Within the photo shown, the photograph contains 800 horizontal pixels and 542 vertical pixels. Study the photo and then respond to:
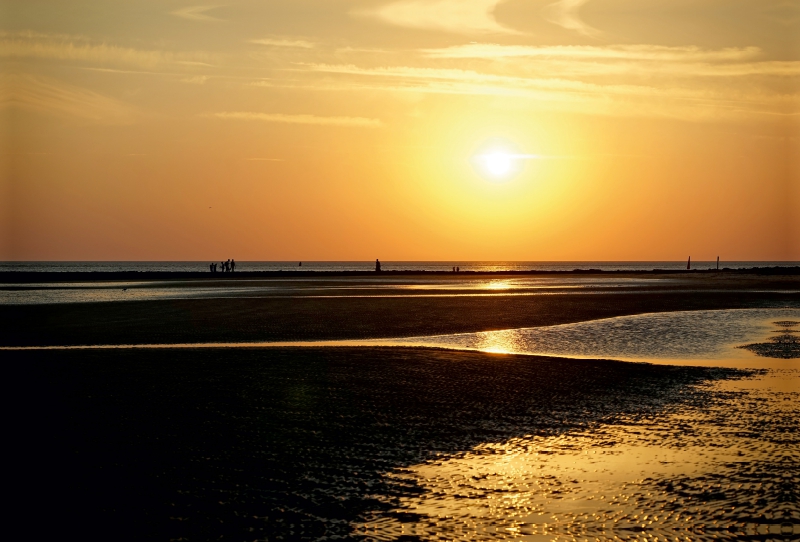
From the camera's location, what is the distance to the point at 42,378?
1917cm

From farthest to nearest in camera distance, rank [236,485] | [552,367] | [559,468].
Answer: [552,367], [559,468], [236,485]

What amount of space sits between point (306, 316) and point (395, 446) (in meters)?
26.8

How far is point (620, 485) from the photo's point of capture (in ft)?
33.0

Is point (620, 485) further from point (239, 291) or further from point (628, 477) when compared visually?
point (239, 291)

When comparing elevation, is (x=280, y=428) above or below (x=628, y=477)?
below

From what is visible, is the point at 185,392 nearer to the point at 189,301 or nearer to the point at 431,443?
the point at 431,443

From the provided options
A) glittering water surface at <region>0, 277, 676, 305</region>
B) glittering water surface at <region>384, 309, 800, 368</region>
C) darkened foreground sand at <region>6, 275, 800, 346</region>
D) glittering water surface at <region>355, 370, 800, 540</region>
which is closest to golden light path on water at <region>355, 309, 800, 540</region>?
glittering water surface at <region>355, 370, 800, 540</region>

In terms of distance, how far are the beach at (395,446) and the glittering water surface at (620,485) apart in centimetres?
3

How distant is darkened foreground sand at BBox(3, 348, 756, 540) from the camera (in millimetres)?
9055

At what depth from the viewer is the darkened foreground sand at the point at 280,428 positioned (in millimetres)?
9055

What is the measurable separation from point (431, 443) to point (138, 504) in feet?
16.0

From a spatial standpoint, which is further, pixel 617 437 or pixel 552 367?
pixel 552 367

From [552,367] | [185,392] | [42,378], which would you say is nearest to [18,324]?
[42,378]

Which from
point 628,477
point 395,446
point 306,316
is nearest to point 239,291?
point 306,316
